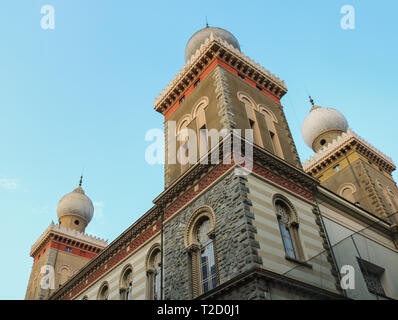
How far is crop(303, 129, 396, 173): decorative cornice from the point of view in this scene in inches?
1201

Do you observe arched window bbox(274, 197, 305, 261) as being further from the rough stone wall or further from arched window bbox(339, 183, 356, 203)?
arched window bbox(339, 183, 356, 203)

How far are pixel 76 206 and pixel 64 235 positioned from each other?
4.35 metres

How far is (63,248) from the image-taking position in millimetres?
36938

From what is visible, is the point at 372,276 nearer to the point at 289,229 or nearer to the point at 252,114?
the point at 289,229

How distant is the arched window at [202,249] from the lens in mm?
15085

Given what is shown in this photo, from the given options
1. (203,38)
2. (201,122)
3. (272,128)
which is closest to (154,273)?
(201,122)

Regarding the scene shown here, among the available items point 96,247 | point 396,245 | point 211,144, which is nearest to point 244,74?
point 211,144

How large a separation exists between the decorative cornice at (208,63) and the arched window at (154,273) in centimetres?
943

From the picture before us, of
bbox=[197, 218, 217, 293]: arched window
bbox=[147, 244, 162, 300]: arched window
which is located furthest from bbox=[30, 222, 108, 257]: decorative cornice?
bbox=[197, 218, 217, 293]: arched window

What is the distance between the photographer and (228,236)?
1448 cm

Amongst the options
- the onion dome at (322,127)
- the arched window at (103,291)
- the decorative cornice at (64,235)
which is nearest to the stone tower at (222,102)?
the arched window at (103,291)
